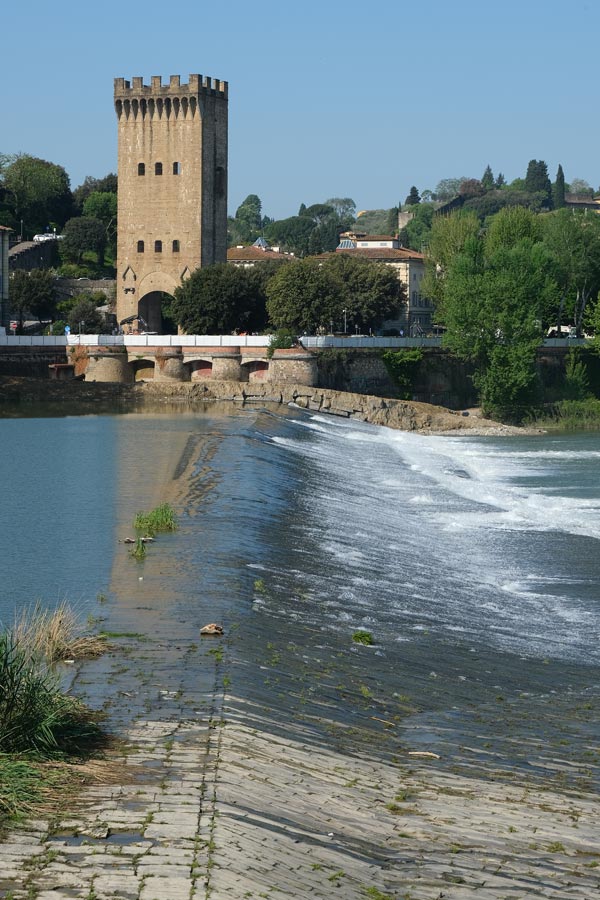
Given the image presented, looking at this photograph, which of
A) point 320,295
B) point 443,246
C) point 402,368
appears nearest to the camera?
point 402,368

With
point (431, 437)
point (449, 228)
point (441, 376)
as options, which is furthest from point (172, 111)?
point (431, 437)

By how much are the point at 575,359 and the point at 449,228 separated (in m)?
14.5

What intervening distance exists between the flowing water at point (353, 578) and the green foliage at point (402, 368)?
26115 millimetres

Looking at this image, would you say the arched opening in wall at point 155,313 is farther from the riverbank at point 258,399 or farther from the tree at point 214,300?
the riverbank at point 258,399

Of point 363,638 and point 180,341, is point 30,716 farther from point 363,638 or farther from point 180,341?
point 180,341

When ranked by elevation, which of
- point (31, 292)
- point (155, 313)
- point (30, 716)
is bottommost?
point (30, 716)

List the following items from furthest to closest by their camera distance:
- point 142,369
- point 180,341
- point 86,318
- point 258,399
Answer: point 86,318, point 142,369, point 180,341, point 258,399

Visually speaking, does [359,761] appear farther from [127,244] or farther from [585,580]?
[127,244]

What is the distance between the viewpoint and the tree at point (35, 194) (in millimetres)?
131375

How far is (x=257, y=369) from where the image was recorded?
69.1m

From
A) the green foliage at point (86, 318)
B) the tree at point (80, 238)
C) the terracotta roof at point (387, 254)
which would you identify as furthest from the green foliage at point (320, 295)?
the tree at point (80, 238)

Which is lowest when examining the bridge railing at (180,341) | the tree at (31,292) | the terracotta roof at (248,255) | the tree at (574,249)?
the bridge railing at (180,341)

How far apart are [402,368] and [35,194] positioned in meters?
71.3

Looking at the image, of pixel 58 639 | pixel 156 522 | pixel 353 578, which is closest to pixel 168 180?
pixel 156 522
